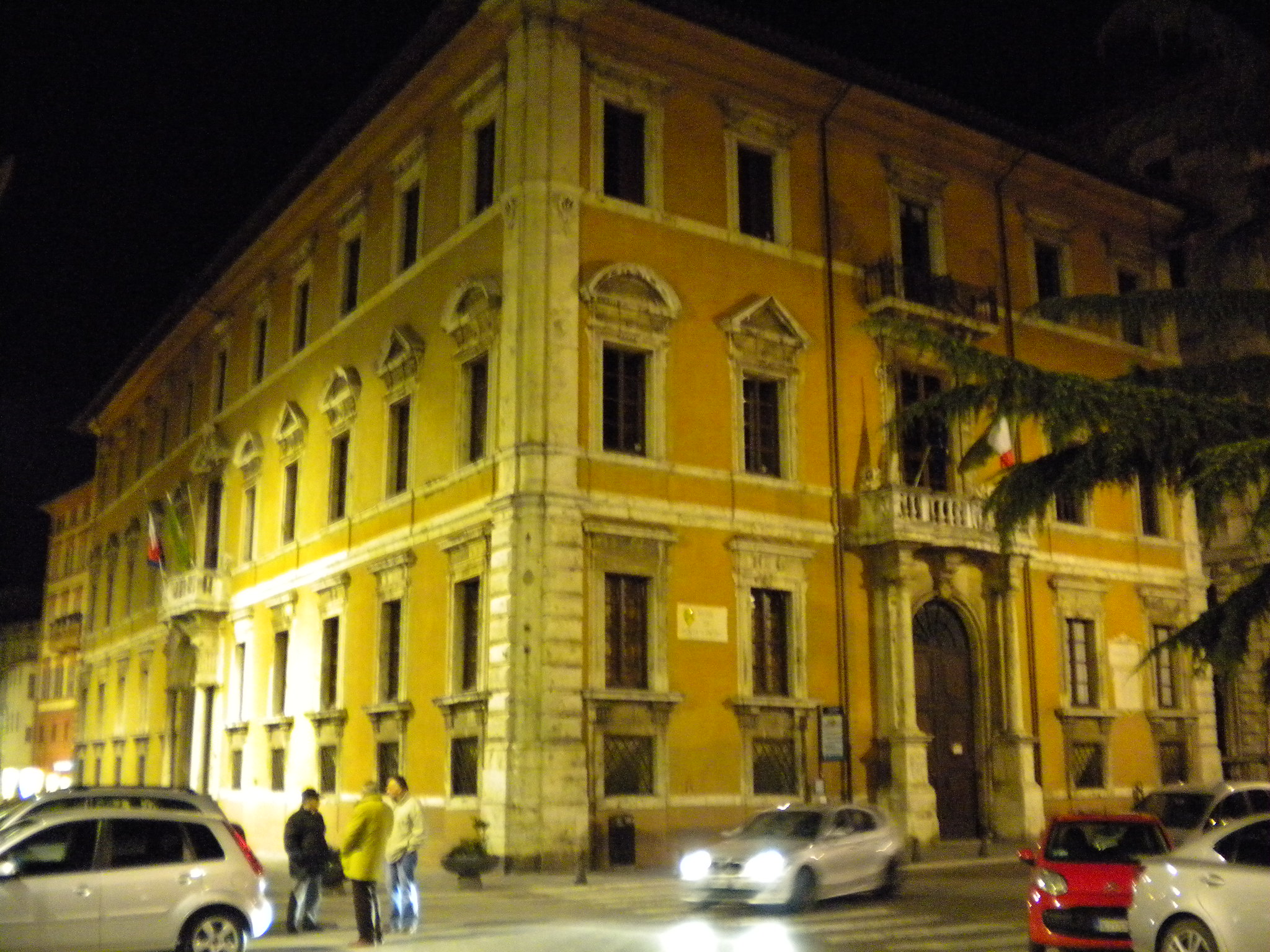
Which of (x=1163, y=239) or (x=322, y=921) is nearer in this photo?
(x=322, y=921)

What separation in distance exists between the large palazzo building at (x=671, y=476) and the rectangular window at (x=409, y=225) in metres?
0.10

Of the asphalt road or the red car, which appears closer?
the red car

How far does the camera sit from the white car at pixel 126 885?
11.6m

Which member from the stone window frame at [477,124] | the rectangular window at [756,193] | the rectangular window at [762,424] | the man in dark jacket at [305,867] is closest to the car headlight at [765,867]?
the man in dark jacket at [305,867]

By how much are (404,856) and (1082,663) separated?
18.7 m

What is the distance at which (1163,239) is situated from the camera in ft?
112

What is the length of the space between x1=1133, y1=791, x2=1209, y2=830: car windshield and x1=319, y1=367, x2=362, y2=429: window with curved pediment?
17525mm

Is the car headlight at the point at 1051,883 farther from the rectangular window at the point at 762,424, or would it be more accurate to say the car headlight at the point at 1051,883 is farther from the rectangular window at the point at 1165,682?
the rectangular window at the point at 1165,682

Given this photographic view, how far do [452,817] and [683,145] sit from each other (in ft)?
41.5

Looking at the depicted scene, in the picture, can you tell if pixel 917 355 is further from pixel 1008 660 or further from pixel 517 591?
pixel 517 591

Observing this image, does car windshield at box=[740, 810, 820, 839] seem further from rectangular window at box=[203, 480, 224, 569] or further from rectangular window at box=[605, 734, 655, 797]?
rectangular window at box=[203, 480, 224, 569]

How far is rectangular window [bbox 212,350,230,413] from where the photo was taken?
1518 inches

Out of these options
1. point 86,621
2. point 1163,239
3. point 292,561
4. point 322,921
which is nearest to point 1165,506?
point 1163,239

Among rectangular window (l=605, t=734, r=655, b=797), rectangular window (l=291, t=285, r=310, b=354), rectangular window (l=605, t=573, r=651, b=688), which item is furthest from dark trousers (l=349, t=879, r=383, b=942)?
rectangular window (l=291, t=285, r=310, b=354)
